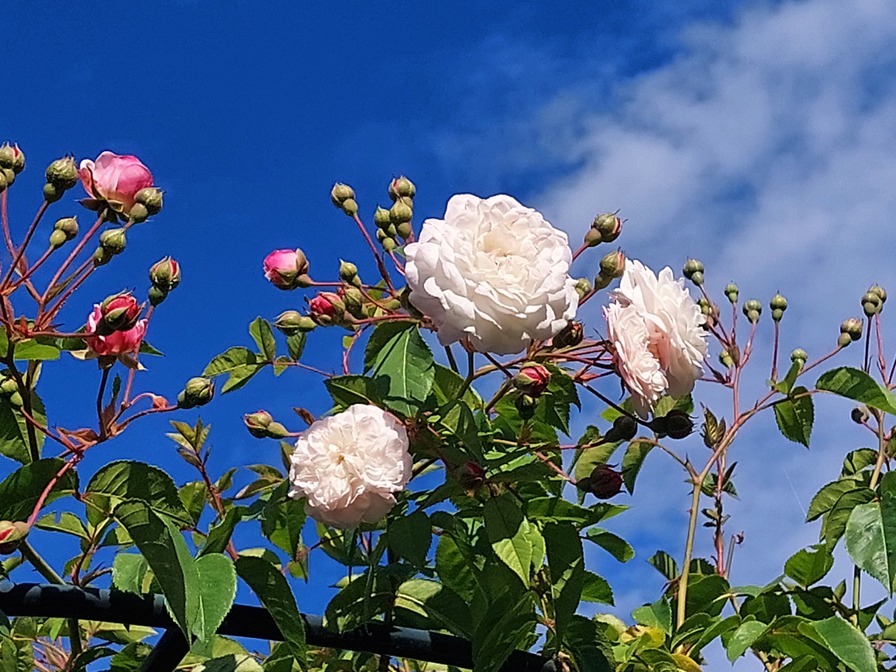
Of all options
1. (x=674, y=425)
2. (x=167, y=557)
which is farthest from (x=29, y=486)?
(x=674, y=425)

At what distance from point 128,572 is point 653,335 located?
675 mm

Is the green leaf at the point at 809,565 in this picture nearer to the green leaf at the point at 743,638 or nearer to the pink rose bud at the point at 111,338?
the green leaf at the point at 743,638

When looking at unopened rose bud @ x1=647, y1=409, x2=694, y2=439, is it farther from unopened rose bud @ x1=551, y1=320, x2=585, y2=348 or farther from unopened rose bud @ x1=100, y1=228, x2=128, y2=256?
unopened rose bud @ x1=100, y1=228, x2=128, y2=256

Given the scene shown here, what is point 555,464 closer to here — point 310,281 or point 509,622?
point 509,622

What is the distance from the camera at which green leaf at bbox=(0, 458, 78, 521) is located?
3.70 feet

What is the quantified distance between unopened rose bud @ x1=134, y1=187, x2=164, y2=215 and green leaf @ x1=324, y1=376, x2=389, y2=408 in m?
0.31

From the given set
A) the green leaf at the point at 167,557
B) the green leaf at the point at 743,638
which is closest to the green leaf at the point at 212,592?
the green leaf at the point at 167,557

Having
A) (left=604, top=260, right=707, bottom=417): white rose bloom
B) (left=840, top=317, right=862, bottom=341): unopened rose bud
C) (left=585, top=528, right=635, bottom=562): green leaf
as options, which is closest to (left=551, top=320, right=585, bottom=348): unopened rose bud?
(left=604, top=260, right=707, bottom=417): white rose bloom

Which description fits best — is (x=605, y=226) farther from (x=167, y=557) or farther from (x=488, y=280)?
(x=167, y=557)

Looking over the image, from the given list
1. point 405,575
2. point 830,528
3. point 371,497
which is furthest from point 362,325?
point 830,528

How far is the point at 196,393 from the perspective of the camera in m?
1.33

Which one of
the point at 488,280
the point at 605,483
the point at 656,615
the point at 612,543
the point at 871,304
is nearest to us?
the point at 488,280

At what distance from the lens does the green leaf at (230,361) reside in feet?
4.68

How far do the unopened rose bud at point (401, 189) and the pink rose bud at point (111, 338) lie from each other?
37 centimetres
